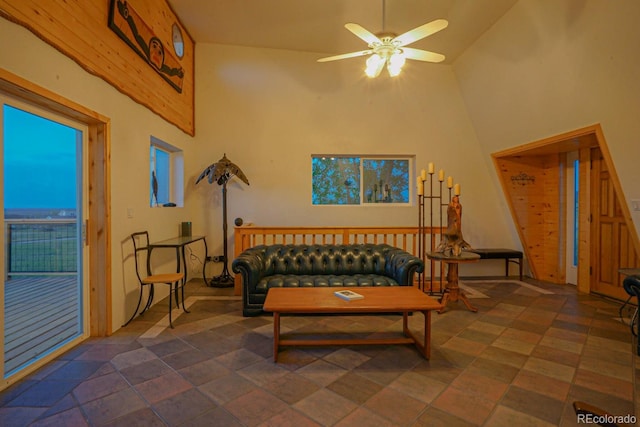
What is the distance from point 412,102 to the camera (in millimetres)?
5477

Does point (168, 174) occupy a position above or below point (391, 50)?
below

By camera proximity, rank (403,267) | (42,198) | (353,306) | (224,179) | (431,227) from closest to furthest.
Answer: (353,306), (42,198), (403,267), (431,227), (224,179)

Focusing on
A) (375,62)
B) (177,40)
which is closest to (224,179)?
(177,40)

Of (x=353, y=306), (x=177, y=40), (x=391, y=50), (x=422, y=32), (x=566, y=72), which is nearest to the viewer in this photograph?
(x=353, y=306)

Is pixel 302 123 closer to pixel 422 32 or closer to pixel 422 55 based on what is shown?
pixel 422 55

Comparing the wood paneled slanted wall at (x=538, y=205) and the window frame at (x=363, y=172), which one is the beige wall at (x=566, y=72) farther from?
the window frame at (x=363, y=172)

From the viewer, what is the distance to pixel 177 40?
458 cm

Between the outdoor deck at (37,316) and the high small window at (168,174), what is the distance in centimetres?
178

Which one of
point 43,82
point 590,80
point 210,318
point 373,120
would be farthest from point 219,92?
point 590,80

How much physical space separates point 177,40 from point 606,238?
22.6 feet

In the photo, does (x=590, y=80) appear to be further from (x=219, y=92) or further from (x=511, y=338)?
(x=219, y=92)

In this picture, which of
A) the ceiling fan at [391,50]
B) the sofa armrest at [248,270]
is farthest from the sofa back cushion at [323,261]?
the ceiling fan at [391,50]

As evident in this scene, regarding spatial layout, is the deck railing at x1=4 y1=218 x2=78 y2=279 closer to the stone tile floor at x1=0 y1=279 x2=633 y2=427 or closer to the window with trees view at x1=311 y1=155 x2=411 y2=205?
the stone tile floor at x1=0 y1=279 x2=633 y2=427

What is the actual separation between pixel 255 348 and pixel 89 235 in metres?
1.95
